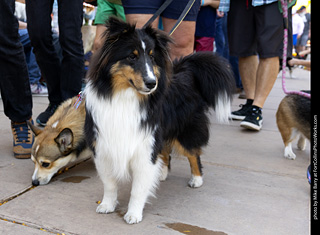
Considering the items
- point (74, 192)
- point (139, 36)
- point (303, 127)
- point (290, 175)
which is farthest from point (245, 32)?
point (74, 192)

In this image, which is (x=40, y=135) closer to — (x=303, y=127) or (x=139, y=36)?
(x=139, y=36)

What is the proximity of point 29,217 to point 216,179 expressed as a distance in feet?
5.51

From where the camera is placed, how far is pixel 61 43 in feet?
12.3

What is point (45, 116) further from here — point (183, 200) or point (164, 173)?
point (183, 200)

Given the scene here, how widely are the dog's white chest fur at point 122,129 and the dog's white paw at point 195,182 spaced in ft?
2.59

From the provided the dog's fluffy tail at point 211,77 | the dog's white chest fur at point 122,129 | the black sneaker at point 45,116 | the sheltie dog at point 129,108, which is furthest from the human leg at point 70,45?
the dog's white chest fur at point 122,129

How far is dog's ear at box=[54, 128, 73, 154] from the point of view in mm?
3058

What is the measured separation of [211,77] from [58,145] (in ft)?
4.90

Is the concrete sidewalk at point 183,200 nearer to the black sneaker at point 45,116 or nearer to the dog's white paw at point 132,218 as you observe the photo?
the dog's white paw at point 132,218

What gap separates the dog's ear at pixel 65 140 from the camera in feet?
10.0

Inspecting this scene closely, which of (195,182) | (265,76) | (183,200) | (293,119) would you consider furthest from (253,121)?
(183,200)

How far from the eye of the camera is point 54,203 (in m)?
2.62

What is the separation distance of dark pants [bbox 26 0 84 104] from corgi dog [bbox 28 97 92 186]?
24.9 inches
